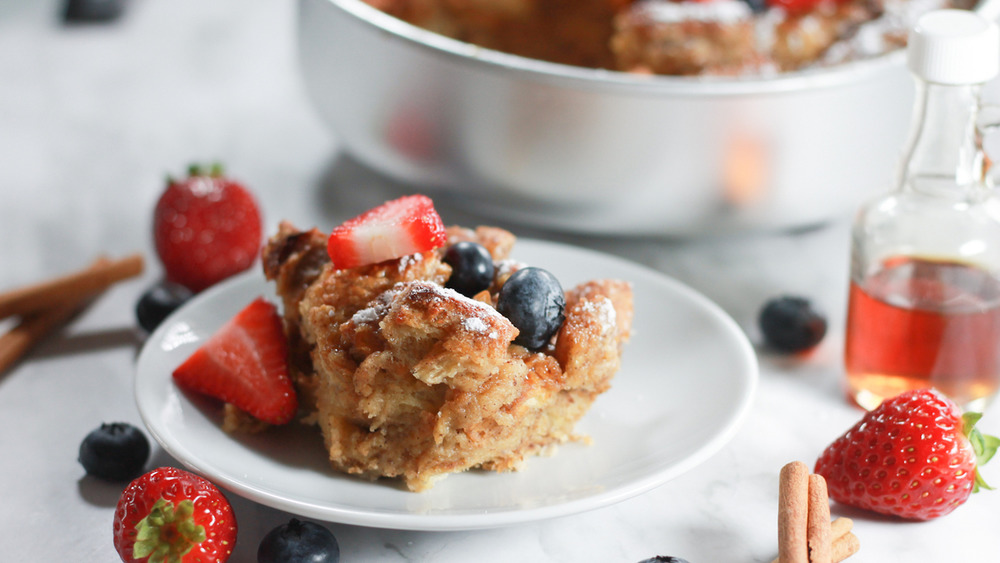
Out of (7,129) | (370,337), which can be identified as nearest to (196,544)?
(370,337)

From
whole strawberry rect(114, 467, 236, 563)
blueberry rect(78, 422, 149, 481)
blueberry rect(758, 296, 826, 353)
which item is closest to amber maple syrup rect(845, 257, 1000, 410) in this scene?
blueberry rect(758, 296, 826, 353)

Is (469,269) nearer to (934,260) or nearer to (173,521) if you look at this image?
(173,521)

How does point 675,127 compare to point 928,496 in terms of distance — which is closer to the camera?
point 928,496

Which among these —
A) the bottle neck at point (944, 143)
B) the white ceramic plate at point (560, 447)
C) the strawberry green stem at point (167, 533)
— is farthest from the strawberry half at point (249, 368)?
Answer: the bottle neck at point (944, 143)

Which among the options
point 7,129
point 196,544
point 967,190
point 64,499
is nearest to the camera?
point 196,544

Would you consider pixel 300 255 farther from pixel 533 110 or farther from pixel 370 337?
pixel 533 110

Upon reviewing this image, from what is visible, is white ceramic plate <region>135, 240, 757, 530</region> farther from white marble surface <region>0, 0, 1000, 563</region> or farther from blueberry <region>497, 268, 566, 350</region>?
blueberry <region>497, 268, 566, 350</region>

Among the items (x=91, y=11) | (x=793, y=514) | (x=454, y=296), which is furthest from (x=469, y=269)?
(x=91, y=11)
